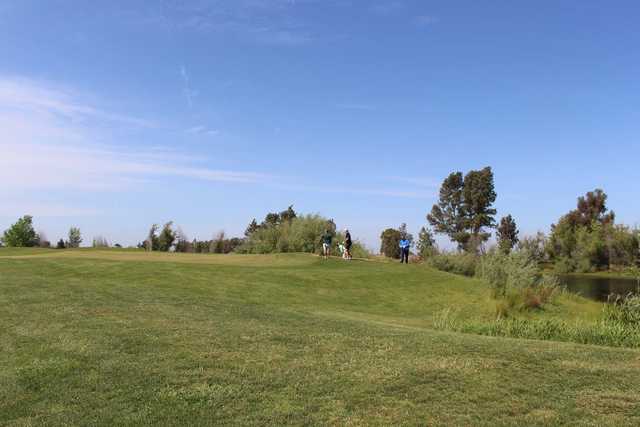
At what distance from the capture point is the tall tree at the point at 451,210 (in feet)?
351

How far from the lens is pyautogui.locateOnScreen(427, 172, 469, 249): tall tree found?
10700cm

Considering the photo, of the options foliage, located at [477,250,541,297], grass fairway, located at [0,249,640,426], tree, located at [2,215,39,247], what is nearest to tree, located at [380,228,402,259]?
tree, located at [2,215,39,247]

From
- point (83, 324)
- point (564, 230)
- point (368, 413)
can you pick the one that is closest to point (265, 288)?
point (83, 324)

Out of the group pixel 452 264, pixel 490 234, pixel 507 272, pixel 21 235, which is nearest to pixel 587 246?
pixel 490 234

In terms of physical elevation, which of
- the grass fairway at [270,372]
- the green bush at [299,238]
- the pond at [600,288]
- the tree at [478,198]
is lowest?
the pond at [600,288]

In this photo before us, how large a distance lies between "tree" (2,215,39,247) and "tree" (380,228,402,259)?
171ft

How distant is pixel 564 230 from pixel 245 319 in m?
108

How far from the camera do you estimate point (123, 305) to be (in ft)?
41.2

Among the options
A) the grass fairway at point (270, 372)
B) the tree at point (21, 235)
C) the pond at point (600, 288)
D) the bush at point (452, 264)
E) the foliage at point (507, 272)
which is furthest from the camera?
the tree at point (21, 235)

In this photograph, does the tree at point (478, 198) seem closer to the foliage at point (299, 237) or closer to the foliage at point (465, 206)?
the foliage at point (465, 206)

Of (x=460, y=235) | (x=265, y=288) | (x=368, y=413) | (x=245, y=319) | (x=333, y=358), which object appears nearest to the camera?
(x=368, y=413)

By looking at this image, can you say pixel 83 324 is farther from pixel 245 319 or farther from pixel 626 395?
pixel 626 395

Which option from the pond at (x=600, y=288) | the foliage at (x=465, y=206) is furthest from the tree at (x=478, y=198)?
the pond at (x=600, y=288)

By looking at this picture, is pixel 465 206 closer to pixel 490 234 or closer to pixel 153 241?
pixel 490 234
